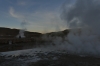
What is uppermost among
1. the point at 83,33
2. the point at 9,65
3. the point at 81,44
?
the point at 83,33

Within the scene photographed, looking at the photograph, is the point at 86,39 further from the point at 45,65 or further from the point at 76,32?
the point at 45,65

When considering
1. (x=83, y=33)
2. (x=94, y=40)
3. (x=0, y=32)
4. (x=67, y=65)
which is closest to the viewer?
(x=67, y=65)

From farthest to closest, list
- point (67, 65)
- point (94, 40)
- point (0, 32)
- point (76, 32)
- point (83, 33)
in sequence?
point (0, 32)
point (76, 32)
point (83, 33)
point (94, 40)
point (67, 65)

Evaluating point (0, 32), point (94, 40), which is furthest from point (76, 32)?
point (0, 32)

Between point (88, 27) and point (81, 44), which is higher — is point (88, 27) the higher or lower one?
the higher one

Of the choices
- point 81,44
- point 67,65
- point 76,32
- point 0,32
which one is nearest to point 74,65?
point 67,65

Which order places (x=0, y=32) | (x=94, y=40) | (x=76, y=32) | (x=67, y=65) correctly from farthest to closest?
(x=0, y=32) < (x=76, y=32) < (x=94, y=40) < (x=67, y=65)

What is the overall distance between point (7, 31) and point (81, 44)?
2774 inches

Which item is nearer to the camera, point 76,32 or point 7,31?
point 76,32

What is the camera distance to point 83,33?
1980cm

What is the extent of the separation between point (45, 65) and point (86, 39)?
9637 millimetres

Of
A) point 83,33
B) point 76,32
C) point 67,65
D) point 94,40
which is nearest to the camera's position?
point 67,65

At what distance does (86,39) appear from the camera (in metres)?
19.0

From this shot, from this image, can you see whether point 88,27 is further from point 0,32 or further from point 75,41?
point 0,32
